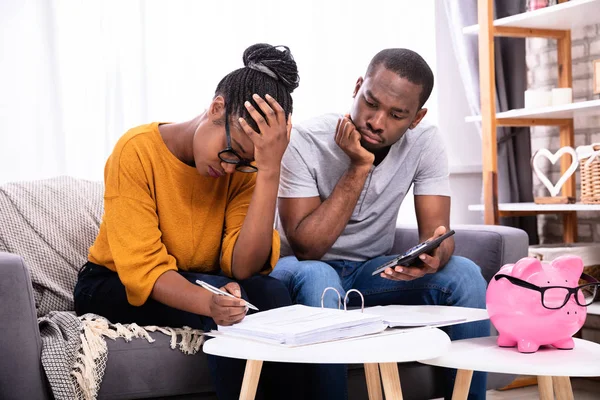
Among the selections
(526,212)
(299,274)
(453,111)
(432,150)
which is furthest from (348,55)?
(299,274)

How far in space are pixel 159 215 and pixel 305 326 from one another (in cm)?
61

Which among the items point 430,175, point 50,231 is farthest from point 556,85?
point 50,231

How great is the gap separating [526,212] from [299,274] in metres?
1.73

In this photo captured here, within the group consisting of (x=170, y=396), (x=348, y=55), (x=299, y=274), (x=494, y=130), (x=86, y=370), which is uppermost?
(x=348, y=55)

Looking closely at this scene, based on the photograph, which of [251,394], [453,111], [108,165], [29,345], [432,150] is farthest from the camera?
[453,111]

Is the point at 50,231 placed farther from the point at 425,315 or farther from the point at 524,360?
the point at 524,360

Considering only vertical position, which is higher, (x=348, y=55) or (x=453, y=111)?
(x=348, y=55)

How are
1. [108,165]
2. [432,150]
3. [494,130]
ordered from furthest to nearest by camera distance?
[494,130] → [432,150] → [108,165]

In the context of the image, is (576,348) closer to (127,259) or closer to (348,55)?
(127,259)

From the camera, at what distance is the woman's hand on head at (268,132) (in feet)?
5.44

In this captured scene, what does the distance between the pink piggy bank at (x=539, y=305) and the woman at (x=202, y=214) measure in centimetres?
50

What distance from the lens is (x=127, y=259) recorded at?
1658 millimetres

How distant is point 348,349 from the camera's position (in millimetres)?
1280

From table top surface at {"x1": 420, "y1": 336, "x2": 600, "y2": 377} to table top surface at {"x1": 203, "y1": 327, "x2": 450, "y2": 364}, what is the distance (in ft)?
0.12
